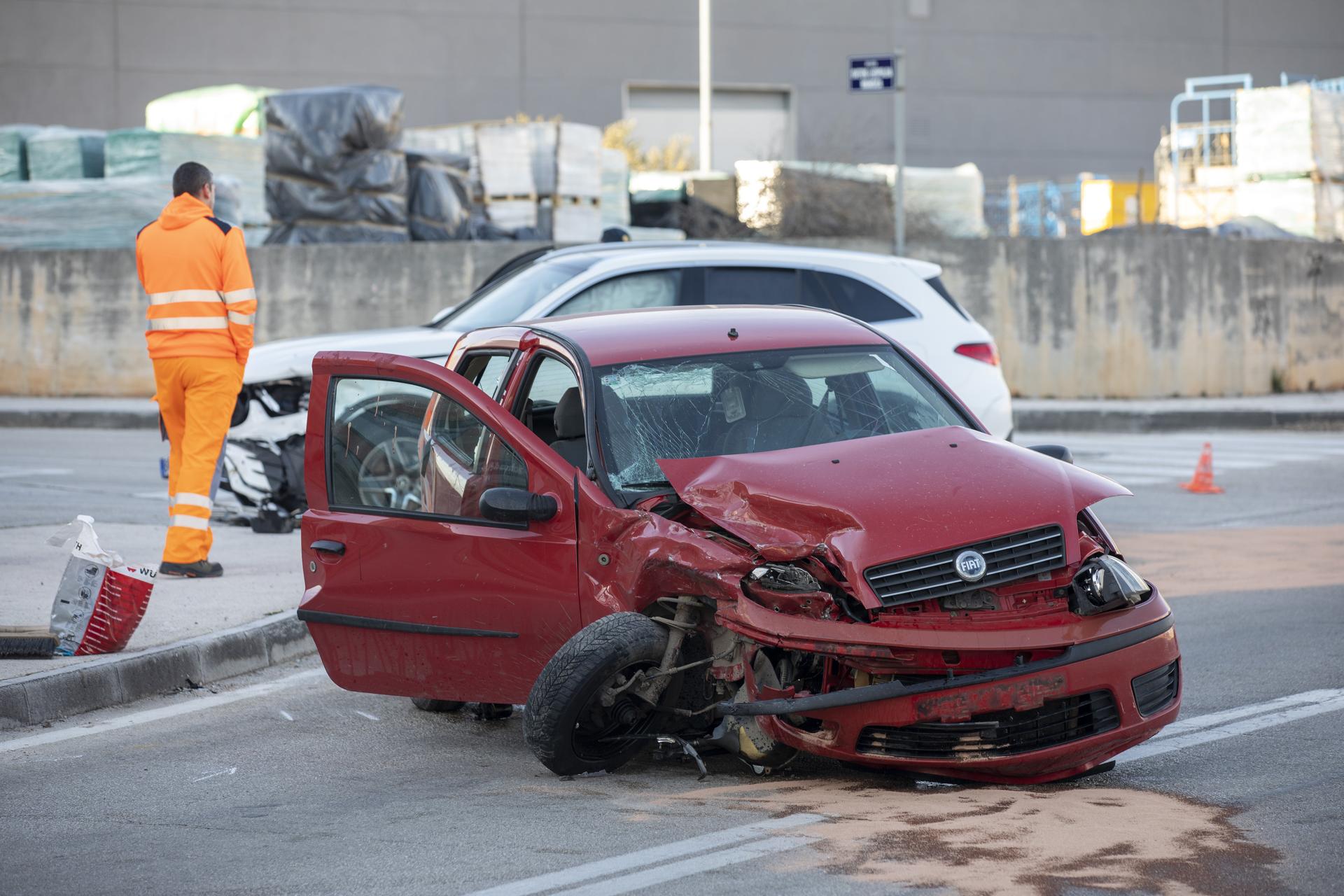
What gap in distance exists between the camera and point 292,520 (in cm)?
1074

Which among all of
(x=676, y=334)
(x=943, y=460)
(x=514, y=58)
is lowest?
(x=943, y=460)

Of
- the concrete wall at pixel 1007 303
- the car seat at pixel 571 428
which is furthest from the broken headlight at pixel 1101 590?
the concrete wall at pixel 1007 303

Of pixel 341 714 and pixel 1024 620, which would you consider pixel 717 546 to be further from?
pixel 341 714

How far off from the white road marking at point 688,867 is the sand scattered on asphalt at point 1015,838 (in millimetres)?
84

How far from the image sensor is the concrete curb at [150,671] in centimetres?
623

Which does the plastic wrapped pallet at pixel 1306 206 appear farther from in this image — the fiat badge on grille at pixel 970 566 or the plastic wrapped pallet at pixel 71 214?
the fiat badge on grille at pixel 970 566

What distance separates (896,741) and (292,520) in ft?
22.2

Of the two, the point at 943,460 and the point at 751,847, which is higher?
the point at 943,460

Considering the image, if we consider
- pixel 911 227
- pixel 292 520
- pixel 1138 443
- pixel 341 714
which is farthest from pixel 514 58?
pixel 341 714

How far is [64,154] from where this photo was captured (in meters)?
20.0

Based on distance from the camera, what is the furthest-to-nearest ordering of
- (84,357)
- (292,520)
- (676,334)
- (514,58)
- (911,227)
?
(514,58) < (911,227) < (84,357) < (292,520) < (676,334)

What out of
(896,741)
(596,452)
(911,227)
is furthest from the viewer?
(911,227)

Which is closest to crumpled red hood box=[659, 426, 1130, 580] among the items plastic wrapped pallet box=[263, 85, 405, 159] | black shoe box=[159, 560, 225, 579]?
black shoe box=[159, 560, 225, 579]

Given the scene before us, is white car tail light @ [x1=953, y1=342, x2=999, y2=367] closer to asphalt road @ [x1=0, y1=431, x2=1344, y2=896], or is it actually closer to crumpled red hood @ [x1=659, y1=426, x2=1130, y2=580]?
asphalt road @ [x1=0, y1=431, x2=1344, y2=896]
